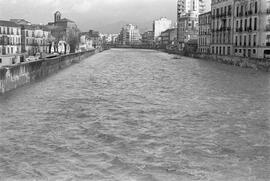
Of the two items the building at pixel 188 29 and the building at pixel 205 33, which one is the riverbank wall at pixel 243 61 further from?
the building at pixel 188 29

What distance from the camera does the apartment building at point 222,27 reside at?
304 feet

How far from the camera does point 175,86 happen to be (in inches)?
1836

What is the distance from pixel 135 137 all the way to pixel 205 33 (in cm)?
9770

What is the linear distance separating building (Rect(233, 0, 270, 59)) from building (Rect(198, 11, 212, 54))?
23373mm

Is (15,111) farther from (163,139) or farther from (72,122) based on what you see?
(163,139)

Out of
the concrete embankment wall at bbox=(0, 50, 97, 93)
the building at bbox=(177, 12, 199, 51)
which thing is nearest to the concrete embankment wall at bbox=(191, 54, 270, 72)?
the concrete embankment wall at bbox=(0, 50, 97, 93)

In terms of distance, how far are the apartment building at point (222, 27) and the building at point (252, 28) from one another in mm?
3395

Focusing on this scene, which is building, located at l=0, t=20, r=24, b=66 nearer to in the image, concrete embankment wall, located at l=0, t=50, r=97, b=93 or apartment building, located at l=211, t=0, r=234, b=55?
concrete embankment wall, located at l=0, t=50, r=97, b=93

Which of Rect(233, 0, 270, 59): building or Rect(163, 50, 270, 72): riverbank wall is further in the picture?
Rect(233, 0, 270, 59): building

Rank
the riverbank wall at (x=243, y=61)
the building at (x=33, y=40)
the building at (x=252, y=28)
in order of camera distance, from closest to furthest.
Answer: the riverbank wall at (x=243, y=61) → the building at (x=252, y=28) → the building at (x=33, y=40)

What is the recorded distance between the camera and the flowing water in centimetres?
1600

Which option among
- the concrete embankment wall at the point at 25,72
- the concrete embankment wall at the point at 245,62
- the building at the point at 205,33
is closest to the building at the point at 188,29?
the building at the point at 205,33

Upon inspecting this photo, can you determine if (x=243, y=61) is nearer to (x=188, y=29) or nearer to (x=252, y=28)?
(x=252, y=28)

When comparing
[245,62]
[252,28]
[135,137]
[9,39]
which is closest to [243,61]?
[245,62]
